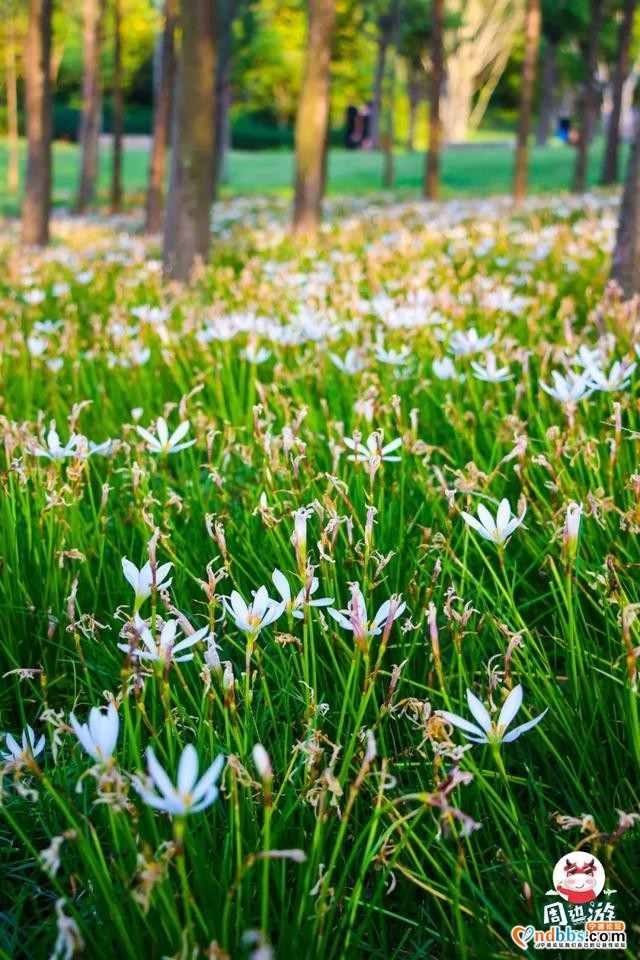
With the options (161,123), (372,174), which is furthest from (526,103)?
(372,174)

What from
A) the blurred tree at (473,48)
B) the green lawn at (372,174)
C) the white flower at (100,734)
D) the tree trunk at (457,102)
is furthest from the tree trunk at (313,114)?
the tree trunk at (457,102)

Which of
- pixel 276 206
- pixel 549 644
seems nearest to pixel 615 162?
pixel 276 206

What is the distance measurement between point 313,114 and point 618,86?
13.5m

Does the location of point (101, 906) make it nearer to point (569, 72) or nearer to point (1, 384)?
point (1, 384)

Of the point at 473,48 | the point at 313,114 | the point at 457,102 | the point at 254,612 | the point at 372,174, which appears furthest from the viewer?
the point at 457,102

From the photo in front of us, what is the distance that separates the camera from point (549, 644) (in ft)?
6.66

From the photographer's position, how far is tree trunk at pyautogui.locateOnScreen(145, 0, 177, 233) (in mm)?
15961

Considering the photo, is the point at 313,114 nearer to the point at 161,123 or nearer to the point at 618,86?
the point at 161,123

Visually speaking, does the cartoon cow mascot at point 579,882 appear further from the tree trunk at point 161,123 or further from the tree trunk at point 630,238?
the tree trunk at point 161,123

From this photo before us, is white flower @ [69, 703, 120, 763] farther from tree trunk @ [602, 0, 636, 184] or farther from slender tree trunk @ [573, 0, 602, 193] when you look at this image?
slender tree trunk @ [573, 0, 602, 193]

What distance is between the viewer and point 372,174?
3750cm

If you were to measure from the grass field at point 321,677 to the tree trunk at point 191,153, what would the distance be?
4.88m

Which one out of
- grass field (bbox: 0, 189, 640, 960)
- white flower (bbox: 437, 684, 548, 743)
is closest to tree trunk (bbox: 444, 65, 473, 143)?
grass field (bbox: 0, 189, 640, 960)

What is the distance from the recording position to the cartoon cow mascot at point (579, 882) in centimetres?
119
